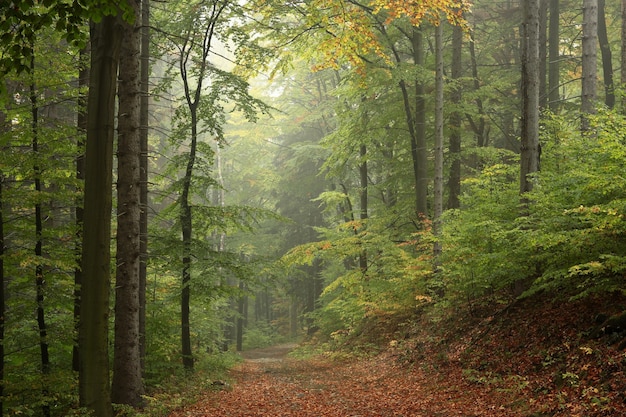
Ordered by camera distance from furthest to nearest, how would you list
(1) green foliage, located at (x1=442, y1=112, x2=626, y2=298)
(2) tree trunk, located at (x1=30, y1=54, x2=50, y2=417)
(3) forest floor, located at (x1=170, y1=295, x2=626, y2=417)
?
(2) tree trunk, located at (x1=30, y1=54, x2=50, y2=417), (1) green foliage, located at (x1=442, y1=112, x2=626, y2=298), (3) forest floor, located at (x1=170, y1=295, x2=626, y2=417)

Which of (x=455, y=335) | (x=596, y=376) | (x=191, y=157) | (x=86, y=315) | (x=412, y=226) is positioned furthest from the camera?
(x=412, y=226)

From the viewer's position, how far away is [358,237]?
54.2 ft

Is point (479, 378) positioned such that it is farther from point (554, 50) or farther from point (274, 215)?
point (554, 50)

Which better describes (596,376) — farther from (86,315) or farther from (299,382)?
(299,382)

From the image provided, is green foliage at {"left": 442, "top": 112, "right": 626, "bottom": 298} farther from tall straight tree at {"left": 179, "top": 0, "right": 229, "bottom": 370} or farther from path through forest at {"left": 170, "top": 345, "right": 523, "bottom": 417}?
tall straight tree at {"left": 179, "top": 0, "right": 229, "bottom": 370}

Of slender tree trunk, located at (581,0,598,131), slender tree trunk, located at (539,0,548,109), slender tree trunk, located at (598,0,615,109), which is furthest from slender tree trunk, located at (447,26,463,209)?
slender tree trunk, located at (598,0,615,109)

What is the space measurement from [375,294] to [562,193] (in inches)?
376

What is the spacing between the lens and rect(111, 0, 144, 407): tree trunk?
26.7ft

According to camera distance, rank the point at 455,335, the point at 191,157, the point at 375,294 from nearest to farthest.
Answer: the point at 455,335 < the point at 191,157 < the point at 375,294

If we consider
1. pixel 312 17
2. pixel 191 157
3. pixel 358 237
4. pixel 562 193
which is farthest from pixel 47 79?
pixel 358 237

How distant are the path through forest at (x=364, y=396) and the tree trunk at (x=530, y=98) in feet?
13.4

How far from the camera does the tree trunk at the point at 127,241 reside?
8.13 meters

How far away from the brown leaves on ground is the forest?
41cm

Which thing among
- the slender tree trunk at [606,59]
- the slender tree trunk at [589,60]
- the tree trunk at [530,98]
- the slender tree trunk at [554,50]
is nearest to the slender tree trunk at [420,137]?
the slender tree trunk at [554,50]
